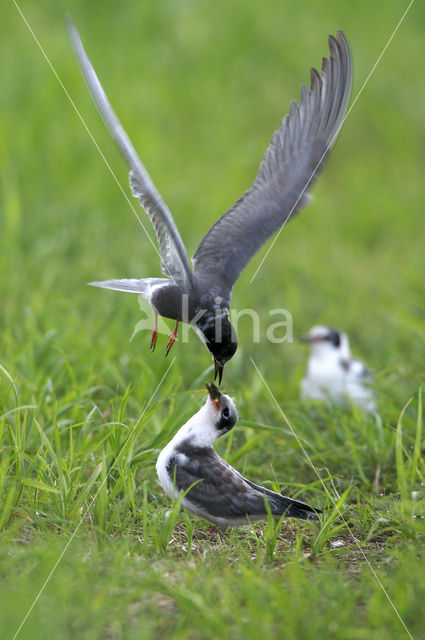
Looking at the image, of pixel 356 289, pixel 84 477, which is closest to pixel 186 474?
pixel 84 477

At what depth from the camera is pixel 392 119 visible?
12.1m

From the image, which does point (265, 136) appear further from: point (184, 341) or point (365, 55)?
point (184, 341)

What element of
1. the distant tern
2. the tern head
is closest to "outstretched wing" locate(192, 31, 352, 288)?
the distant tern

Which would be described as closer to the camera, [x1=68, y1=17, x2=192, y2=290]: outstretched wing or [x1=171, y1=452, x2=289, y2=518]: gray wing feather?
[x1=68, y1=17, x2=192, y2=290]: outstretched wing

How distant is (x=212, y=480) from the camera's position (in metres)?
3.76

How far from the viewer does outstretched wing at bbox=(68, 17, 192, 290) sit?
3.32 metres

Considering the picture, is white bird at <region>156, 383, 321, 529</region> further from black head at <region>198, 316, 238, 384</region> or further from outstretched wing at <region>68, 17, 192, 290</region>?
outstretched wing at <region>68, 17, 192, 290</region>

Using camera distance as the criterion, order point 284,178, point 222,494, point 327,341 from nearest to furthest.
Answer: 1. point 222,494
2. point 284,178
3. point 327,341

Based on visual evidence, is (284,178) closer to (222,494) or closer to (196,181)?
(222,494)

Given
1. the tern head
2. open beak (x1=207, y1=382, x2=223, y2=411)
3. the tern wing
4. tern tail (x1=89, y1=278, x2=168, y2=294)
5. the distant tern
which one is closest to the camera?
the tern wing

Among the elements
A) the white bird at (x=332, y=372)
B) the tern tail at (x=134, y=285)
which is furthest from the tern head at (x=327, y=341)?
the tern tail at (x=134, y=285)

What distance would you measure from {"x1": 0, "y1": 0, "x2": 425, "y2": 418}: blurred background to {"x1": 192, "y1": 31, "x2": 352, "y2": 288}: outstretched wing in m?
0.81

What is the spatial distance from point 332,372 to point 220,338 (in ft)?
9.51

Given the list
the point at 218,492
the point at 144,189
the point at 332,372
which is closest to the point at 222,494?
the point at 218,492
